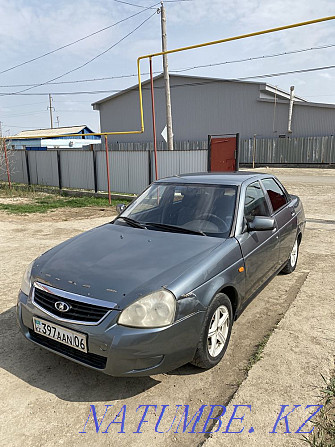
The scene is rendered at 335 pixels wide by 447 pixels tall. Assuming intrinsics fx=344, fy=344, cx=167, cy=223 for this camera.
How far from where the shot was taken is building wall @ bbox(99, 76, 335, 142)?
29703mm

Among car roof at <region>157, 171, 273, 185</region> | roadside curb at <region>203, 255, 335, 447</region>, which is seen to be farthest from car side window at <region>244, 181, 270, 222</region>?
roadside curb at <region>203, 255, 335, 447</region>

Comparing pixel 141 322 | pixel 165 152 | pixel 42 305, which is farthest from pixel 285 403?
pixel 165 152

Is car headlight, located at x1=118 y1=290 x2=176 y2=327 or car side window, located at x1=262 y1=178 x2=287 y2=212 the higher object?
car side window, located at x1=262 y1=178 x2=287 y2=212

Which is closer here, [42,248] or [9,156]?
[42,248]

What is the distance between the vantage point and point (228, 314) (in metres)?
3.01

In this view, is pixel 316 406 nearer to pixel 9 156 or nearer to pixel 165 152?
pixel 165 152

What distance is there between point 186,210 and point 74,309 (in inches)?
64.8

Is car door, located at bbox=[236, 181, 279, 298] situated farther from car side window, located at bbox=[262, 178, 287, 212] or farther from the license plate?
the license plate

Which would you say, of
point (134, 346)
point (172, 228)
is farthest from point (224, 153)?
point (134, 346)

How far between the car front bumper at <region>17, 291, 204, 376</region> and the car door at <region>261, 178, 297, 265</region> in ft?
7.14

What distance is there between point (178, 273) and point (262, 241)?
1.41 m

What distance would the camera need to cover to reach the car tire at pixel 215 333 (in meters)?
2.67

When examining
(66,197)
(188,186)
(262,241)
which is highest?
(188,186)

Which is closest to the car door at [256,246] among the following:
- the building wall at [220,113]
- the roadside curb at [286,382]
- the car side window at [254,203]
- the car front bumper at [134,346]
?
the car side window at [254,203]
